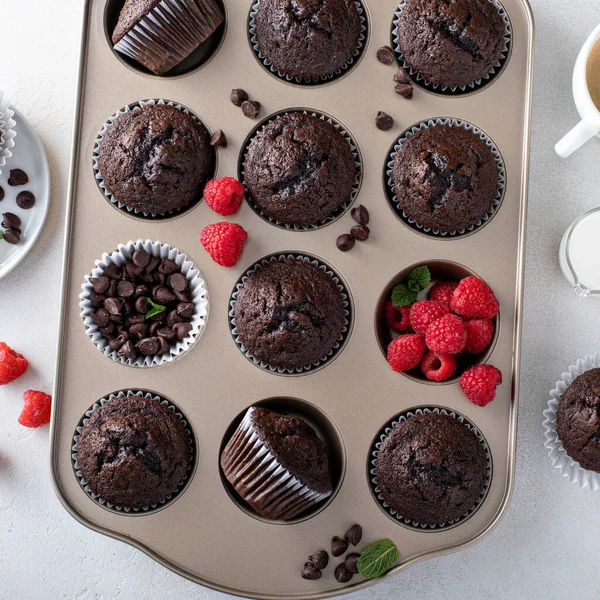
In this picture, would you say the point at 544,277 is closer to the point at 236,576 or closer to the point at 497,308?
the point at 497,308

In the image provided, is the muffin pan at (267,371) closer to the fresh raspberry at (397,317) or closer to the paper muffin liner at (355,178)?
the paper muffin liner at (355,178)

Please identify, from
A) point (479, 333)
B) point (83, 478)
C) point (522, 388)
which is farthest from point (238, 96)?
point (522, 388)

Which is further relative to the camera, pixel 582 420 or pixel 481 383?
pixel 582 420

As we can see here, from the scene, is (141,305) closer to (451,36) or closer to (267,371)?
(267,371)

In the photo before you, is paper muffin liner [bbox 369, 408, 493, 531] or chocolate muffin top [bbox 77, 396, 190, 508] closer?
chocolate muffin top [bbox 77, 396, 190, 508]

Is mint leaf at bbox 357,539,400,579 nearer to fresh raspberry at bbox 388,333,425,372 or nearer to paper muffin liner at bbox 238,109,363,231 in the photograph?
fresh raspberry at bbox 388,333,425,372

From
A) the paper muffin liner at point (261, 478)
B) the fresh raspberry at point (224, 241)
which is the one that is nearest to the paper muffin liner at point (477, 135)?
the fresh raspberry at point (224, 241)

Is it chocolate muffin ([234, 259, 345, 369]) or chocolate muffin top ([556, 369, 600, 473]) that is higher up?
chocolate muffin ([234, 259, 345, 369])

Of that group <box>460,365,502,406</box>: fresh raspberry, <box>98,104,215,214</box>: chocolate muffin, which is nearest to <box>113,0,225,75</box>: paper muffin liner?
<box>98,104,215,214</box>: chocolate muffin
